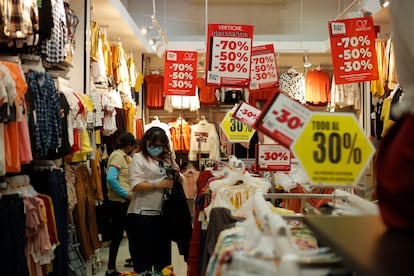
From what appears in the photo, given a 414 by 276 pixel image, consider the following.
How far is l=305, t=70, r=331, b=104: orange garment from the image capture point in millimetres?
10430

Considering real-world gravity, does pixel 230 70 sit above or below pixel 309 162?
above

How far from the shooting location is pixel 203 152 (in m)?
10.5

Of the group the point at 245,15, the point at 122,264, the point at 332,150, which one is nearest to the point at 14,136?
the point at 332,150

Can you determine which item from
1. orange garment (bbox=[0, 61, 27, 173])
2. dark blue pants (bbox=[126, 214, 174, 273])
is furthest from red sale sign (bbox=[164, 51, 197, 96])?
orange garment (bbox=[0, 61, 27, 173])

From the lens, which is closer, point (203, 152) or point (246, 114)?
point (246, 114)

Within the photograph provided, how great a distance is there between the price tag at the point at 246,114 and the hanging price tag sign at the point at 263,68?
8.96ft

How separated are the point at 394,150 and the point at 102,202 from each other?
624cm

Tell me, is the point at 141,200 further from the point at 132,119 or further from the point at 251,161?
the point at 132,119

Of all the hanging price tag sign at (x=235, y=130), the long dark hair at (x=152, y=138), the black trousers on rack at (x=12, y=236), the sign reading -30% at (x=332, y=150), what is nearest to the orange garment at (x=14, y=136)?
the black trousers on rack at (x=12, y=236)

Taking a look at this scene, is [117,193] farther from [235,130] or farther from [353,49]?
[353,49]

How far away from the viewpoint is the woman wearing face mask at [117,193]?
19.7 feet

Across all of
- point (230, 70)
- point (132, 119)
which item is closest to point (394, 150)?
point (230, 70)

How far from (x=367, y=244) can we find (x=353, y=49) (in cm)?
516

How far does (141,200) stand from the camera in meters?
Result: 4.86
